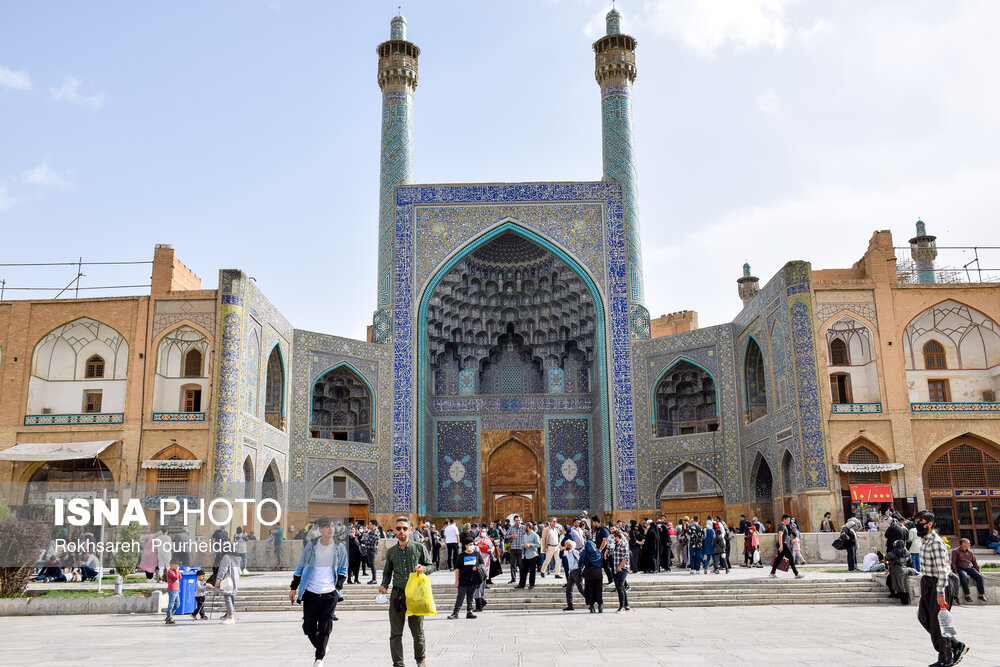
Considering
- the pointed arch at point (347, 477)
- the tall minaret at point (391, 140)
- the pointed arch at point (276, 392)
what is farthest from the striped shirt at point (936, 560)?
the tall minaret at point (391, 140)

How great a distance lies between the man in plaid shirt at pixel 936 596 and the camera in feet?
18.1

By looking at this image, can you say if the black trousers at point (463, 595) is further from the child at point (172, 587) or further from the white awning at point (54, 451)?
the white awning at point (54, 451)

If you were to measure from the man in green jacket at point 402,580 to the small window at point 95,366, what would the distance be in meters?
14.6

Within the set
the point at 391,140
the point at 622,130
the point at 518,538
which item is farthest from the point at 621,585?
the point at 391,140

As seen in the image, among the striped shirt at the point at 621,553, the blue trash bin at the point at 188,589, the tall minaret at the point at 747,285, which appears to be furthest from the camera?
the tall minaret at the point at 747,285

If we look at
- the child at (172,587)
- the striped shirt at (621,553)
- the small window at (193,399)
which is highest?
the small window at (193,399)

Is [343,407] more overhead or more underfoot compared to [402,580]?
more overhead

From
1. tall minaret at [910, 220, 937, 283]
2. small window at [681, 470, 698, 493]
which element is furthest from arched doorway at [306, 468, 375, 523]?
tall minaret at [910, 220, 937, 283]

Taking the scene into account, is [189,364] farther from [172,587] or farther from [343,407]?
[172,587]

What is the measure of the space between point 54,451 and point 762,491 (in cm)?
1514

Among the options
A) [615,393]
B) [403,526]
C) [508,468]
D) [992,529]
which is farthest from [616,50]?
[403,526]

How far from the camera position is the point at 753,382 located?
71.3 ft

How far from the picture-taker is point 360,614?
11.2m

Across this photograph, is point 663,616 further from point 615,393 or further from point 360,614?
point 615,393
